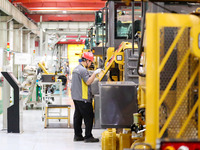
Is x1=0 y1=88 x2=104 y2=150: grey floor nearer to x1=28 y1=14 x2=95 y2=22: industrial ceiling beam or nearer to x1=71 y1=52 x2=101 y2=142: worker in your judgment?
x1=71 y1=52 x2=101 y2=142: worker

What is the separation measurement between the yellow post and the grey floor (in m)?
3.88

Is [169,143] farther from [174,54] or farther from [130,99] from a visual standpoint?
[130,99]

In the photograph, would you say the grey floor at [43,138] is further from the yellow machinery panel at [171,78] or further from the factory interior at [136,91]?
the yellow machinery panel at [171,78]

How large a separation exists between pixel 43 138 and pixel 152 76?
5.13 metres

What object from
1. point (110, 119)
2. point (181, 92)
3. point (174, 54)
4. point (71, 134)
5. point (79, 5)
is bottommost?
point (71, 134)

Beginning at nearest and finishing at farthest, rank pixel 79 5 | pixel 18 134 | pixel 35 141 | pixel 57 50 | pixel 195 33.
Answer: pixel 195 33 → pixel 35 141 → pixel 18 134 → pixel 79 5 → pixel 57 50

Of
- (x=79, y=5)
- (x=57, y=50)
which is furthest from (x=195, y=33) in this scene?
A: (x=57, y=50)

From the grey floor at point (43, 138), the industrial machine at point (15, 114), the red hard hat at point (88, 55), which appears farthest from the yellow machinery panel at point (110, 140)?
the industrial machine at point (15, 114)

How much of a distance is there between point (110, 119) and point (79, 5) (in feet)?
45.6

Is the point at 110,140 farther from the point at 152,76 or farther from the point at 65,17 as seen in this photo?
the point at 65,17

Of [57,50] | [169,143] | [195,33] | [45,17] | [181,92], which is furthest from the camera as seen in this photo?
[57,50]

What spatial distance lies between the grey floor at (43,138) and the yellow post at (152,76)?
388 centimetres

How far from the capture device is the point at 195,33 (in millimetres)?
2287

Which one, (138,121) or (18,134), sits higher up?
(138,121)
